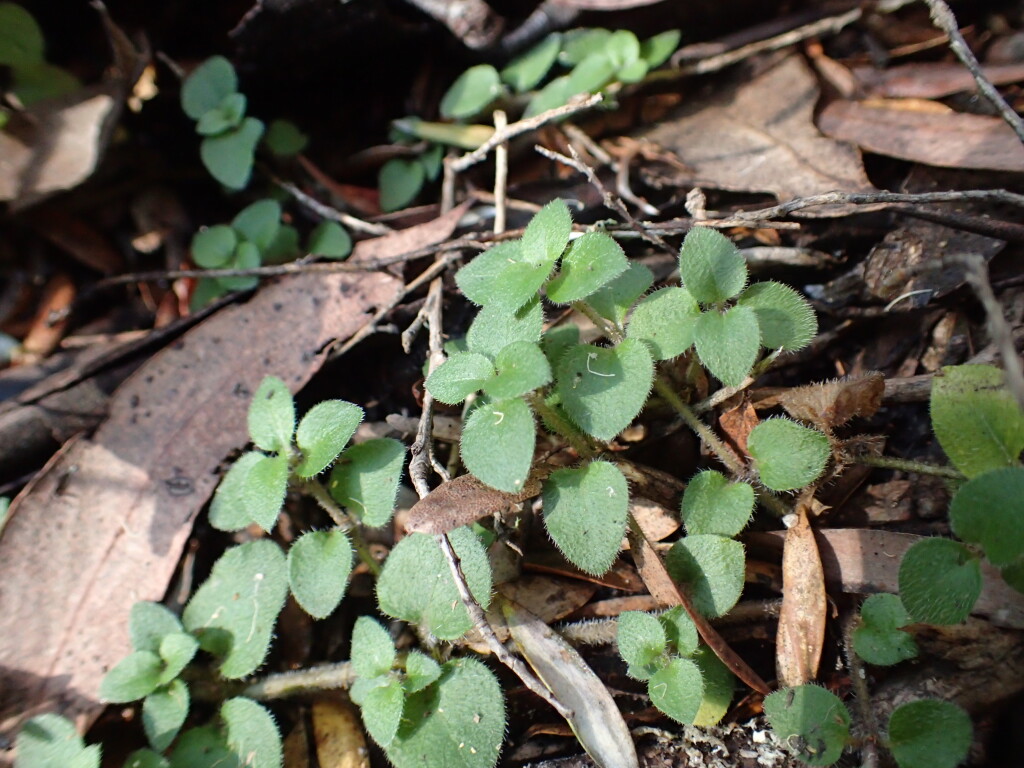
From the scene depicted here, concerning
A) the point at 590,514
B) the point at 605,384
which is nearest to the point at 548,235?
the point at 605,384

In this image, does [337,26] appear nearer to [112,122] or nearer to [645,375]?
[112,122]

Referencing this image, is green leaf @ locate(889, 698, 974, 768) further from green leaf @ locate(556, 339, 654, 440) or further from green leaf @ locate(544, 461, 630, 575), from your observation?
green leaf @ locate(556, 339, 654, 440)

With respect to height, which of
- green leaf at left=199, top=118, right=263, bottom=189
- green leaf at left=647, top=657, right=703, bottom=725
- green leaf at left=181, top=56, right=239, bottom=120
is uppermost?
green leaf at left=181, top=56, right=239, bottom=120

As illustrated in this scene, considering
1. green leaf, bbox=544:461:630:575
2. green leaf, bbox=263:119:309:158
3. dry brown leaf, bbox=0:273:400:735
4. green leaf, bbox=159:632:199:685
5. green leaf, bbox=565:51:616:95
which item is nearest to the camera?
green leaf, bbox=544:461:630:575

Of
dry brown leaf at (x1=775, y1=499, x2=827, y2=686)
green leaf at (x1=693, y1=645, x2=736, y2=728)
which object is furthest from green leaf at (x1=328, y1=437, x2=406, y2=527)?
dry brown leaf at (x1=775, y1=499, x2=827, y2=686)

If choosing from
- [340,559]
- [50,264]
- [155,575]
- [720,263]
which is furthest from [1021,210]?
→ [50,264]

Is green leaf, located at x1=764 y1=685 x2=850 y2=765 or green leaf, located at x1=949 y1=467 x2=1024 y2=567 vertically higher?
green leaf, located at x1=949 y1=467 x2=1024 y2=567

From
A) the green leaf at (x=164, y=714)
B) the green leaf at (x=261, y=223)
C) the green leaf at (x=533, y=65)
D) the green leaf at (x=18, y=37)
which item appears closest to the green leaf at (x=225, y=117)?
the green leaf at (x=261, y=223)
